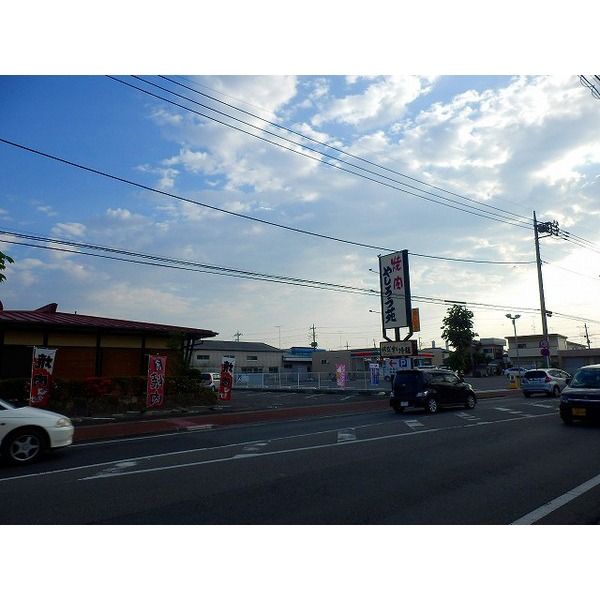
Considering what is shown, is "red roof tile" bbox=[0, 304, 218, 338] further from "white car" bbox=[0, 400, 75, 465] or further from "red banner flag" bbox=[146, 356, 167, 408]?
"white car" bbox=[0, 400, 75, 465]

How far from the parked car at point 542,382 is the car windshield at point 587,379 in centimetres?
1306

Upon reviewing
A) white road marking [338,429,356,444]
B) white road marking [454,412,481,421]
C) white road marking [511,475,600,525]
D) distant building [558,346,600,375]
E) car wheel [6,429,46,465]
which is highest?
distant building [558,346,600,375]

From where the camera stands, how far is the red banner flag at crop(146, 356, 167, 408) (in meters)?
19.3

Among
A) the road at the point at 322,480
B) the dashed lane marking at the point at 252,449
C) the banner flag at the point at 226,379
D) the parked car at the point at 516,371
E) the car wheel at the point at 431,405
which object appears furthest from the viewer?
the parked car at the point at 516,371

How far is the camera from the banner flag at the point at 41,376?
1650 cm

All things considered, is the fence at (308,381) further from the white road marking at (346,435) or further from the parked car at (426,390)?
the white road marking at (346,435)

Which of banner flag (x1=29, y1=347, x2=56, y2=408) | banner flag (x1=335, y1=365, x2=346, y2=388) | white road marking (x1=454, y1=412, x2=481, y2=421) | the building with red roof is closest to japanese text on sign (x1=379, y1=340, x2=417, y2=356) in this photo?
banner flag (x1=335, y1=365, x2=346, y2=388)

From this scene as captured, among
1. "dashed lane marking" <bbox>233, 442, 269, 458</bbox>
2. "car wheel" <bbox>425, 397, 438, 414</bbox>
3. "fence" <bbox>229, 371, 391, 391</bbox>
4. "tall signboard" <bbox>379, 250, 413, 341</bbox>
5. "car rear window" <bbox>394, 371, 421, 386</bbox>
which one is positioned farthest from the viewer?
"fence" <bbox>229, 371, 391, 391</bbox>

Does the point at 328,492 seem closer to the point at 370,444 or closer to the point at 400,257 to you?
the point at 370,444

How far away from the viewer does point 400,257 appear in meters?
30.2

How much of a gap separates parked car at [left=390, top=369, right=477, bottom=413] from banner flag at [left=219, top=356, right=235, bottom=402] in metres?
8.12

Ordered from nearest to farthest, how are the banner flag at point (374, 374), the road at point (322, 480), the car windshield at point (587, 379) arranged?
1. the road at point (322, 480)
2. the car windshield at point (587, 379)
3. the banner flag at point (374, 374)

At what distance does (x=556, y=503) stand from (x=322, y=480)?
10.4 ft

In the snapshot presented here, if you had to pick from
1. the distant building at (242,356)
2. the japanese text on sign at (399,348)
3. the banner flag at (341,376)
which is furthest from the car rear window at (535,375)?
the distant building at (242,356)
